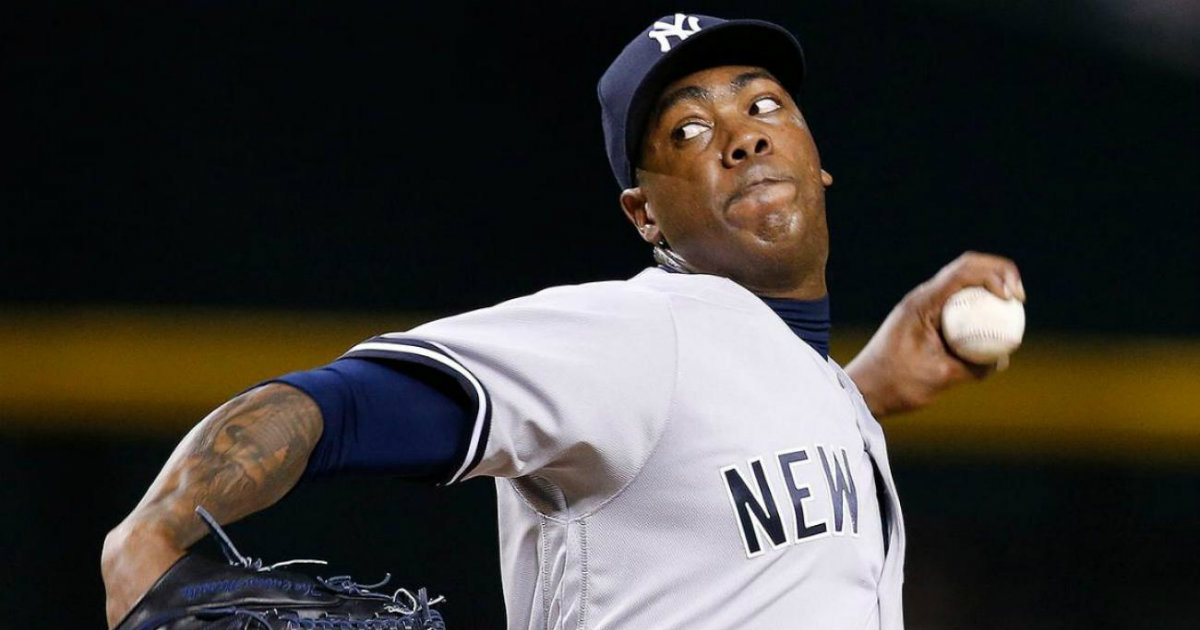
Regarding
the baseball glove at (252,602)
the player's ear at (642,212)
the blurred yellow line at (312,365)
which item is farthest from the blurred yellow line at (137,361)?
the baseball glove at (252,602)

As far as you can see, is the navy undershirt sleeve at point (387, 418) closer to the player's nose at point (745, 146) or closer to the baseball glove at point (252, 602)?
the baseball glove at point (252, 602)

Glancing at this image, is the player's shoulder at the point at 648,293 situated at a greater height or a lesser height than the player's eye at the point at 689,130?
lesser

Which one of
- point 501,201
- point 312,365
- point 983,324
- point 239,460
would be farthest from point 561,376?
point 501,201

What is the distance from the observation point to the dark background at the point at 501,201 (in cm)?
366

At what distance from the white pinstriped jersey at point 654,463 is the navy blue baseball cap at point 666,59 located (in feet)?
0.97

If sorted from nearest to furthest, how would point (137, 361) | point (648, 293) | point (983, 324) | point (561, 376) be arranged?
point (561, 376)
point (648, 293)
point (983, 324)
point (137, 361)

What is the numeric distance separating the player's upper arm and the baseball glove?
0.43 feet

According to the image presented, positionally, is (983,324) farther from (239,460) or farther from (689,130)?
(239,460)

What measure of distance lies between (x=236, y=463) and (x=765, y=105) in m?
0.91

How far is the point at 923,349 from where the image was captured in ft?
7.30

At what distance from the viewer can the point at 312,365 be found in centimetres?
368

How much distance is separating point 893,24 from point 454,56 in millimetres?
1201

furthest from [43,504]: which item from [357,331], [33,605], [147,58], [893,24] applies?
[893,24]

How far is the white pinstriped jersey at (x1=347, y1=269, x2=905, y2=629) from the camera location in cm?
133
